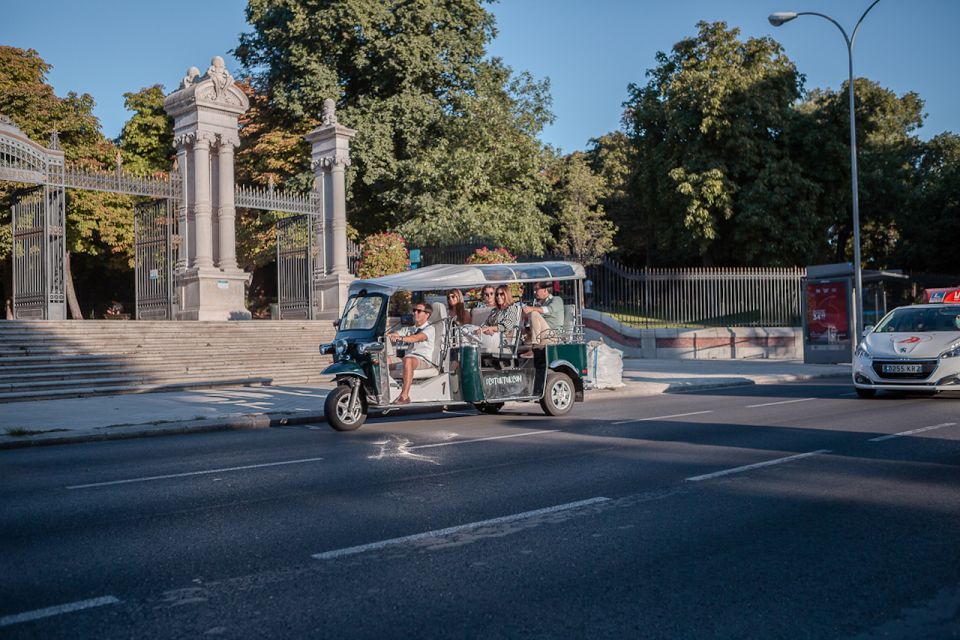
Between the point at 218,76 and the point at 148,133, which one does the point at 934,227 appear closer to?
the point at 218,76

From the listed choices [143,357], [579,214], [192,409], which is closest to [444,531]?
[192,409]

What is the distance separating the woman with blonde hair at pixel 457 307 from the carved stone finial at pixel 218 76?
15.9 metres

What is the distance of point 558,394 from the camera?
13789 millimetres

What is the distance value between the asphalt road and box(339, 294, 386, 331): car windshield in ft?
8.70

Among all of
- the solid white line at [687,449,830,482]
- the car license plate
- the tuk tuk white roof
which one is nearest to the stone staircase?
the tuk tuk white roof

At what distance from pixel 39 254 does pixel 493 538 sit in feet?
67.9

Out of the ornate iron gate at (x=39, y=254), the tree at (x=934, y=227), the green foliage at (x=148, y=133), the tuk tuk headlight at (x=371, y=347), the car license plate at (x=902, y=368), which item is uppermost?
the green foliage at (x=148, y=133)

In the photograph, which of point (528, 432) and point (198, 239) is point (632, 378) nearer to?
point (528, 432)

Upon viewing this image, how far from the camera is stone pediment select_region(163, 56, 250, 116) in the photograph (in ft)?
84.5

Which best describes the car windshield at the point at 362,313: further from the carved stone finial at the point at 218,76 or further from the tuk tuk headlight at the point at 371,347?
the carved stone finial at the point at 218,76

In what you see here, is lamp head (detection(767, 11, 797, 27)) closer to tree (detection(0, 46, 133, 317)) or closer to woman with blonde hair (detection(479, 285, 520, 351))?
woman with blonde hair (detection(479, 285, 520, 351))

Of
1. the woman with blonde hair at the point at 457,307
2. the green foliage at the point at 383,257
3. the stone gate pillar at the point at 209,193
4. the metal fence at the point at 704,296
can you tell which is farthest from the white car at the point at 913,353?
the stone gate pillar at the point at 209,193

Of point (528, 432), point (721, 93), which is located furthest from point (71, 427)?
point (721, 93)

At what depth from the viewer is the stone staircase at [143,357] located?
17266 millimetres
